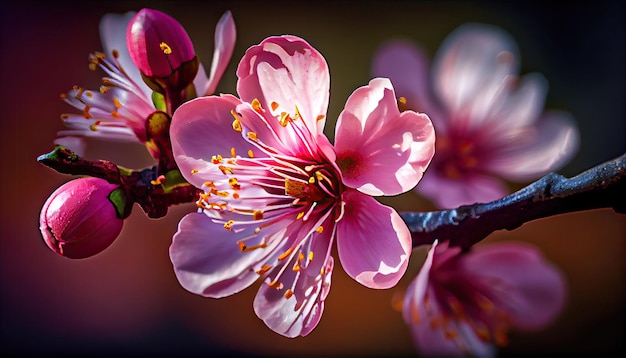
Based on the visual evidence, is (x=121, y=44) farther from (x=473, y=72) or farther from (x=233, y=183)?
(x=473, y=72)

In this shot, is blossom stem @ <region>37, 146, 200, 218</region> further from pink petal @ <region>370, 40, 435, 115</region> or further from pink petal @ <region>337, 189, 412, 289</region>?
pink petal @ <region>370, 40, 435, 115</region>

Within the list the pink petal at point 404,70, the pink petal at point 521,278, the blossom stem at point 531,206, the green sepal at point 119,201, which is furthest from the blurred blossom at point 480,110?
the green sepal at point 119,201

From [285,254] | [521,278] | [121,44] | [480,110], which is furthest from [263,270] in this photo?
[480,110]

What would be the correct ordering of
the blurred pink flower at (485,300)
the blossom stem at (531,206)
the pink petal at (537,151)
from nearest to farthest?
the blossom stem at (531,206) → the blurred pink flower at (485,300) → the pink petal at (537,151)

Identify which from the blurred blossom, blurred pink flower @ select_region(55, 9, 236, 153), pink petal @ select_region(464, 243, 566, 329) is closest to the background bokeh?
the blurred blossom

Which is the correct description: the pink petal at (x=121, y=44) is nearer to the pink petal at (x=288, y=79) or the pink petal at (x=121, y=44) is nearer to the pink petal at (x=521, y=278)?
the pink petal at (x=288, y=79)

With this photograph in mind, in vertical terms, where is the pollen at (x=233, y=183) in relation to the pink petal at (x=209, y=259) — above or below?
above

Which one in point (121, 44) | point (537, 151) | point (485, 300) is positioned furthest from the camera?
point (537, 151)
